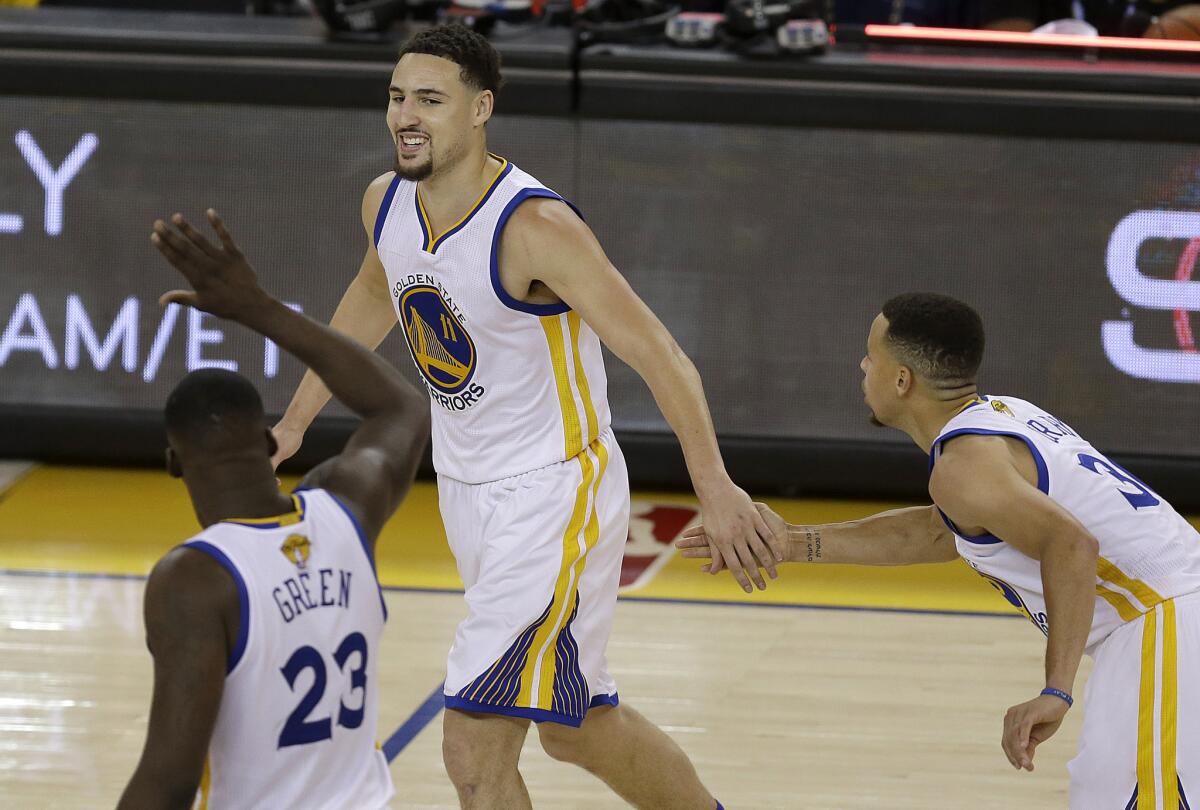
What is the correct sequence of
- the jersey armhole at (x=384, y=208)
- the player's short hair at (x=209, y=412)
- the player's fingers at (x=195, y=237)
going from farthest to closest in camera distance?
1. the jersey armhole at (x=384, y=208)
2. the player's fingers at (x=195, y=237)
3. the player's short hair at (x=209, y=412)

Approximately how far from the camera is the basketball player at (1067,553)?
287cm

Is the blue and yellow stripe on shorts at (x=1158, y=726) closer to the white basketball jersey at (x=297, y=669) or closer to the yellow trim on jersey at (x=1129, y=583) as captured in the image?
the yellow trim on jersey at (x=1129, y=583)

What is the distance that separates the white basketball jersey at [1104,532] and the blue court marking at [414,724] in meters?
2.05

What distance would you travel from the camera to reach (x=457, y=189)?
3.60 m

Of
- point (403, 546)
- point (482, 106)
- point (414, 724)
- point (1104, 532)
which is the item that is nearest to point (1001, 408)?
point (1104, 532)

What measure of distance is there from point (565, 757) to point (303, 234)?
3.92 m

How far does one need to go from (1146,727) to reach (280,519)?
5.25ft

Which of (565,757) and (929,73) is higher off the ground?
(929,73)

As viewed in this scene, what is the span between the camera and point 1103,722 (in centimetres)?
295

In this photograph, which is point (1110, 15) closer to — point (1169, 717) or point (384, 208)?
point (384, 208)

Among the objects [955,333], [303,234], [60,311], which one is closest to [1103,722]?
[955,333]

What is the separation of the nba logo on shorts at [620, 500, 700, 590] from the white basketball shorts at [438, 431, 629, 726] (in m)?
2.61

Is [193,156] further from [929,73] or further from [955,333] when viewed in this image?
[955,333]

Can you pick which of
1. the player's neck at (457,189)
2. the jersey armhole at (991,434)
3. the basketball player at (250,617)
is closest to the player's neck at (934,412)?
the jersey armhole at (991,434)
